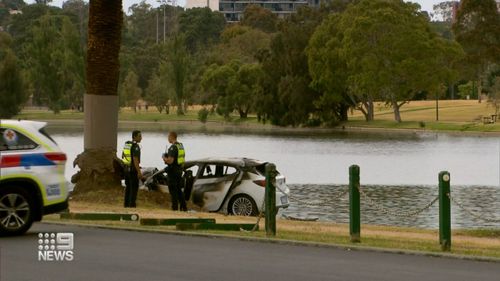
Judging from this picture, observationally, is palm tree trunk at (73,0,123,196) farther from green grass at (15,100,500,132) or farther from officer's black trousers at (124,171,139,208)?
green grass at (15,100,500,132)

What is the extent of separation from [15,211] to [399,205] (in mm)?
22325

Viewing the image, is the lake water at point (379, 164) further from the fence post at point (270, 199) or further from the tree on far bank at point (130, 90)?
the tree on far bank at point (130, 90)

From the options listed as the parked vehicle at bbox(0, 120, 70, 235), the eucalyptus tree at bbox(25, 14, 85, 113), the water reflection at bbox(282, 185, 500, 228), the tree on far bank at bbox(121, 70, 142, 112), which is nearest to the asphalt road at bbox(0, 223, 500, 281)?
the parked vehicle at bbox(0, 120, 70, 235)

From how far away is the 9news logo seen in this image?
1514 centimetres

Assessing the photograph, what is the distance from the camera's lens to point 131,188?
26688 mm

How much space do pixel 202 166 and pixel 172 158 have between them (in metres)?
2.62

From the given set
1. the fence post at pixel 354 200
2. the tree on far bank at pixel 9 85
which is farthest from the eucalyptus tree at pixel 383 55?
the fence post at pixel 354 200

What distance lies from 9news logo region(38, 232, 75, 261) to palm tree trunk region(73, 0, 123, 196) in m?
10.7

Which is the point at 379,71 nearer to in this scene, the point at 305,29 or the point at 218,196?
the point at 305,29

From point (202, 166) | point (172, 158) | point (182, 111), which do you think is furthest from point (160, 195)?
point (182, 111)

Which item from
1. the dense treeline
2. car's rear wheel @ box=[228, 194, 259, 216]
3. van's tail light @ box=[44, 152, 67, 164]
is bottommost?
car's rear wheel @ box=[228, 194, 259, 216]

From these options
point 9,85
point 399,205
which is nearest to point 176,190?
point 399,205

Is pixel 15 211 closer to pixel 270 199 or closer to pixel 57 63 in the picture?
pixel 270 199

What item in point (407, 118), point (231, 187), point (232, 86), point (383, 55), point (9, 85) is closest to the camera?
point (231, 187)
